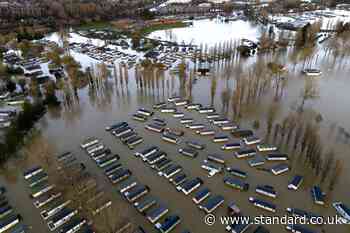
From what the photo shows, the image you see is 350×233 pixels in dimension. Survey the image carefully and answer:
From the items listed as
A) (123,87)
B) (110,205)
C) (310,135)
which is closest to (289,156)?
(310,135)

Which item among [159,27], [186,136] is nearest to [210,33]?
[159,27]

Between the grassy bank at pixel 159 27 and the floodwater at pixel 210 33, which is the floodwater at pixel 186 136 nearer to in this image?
the floodwater at pixel 210 33

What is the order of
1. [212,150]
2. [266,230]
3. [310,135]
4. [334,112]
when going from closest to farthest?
[266,230]
[310,135]
[212,150]
[334,112]

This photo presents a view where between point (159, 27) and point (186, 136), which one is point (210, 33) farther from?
point (186, 136)

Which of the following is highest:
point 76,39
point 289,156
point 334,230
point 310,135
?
point 76,39

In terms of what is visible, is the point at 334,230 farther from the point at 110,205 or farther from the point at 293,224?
the point at 110,205

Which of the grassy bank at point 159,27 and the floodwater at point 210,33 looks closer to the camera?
the floodwater at point 210,33

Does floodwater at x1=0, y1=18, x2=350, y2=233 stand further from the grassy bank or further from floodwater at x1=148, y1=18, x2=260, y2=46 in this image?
the grassy bank

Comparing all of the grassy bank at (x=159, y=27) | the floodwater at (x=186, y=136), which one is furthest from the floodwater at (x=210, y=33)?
the floodwater at (x=186, y=136)
